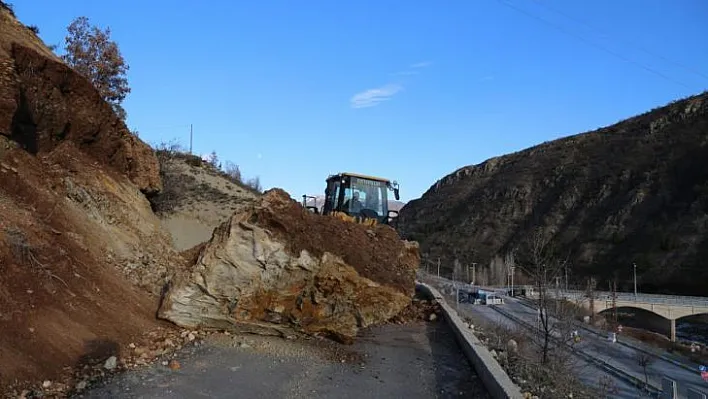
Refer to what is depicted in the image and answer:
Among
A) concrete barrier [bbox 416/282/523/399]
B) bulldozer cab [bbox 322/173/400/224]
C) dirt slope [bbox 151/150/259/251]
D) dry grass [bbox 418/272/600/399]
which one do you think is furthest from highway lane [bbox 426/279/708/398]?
concrete barrier [bbox 416/282/523/399]

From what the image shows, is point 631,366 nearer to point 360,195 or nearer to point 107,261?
point 360,195

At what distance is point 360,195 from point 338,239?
7.75 m

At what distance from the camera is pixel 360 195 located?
62.8 ft

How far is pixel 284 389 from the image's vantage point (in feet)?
24.8

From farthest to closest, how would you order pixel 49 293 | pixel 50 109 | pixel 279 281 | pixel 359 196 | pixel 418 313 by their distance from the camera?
pixel 359 196
pixel 418 313
pixel 50 109
pixel 279 281
pixel 49 293

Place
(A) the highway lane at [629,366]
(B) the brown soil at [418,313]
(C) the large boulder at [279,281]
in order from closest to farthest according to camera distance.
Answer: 1. (C) the large boulder at [279,281]
2. (B) the brown soil at [418,313]
3. (A) the highway lane at [629,366]

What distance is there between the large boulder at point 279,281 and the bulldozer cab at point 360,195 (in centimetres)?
715

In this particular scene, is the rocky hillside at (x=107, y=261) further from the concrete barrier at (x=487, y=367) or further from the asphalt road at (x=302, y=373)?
the concrete barrier at (x=487, y=367)

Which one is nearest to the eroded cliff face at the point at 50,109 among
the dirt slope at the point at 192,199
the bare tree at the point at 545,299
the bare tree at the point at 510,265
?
the dirt slope at the point at 192,199

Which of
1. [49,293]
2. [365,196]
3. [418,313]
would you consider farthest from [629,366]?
[49,293]

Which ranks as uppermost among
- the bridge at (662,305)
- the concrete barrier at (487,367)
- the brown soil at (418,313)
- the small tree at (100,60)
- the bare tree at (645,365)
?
the small tree at (100,60)

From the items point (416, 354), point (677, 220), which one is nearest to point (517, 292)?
point (677, 220)

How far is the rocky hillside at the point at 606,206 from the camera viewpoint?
8206 centimetres

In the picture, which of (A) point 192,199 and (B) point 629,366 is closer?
(A) point 192,199
